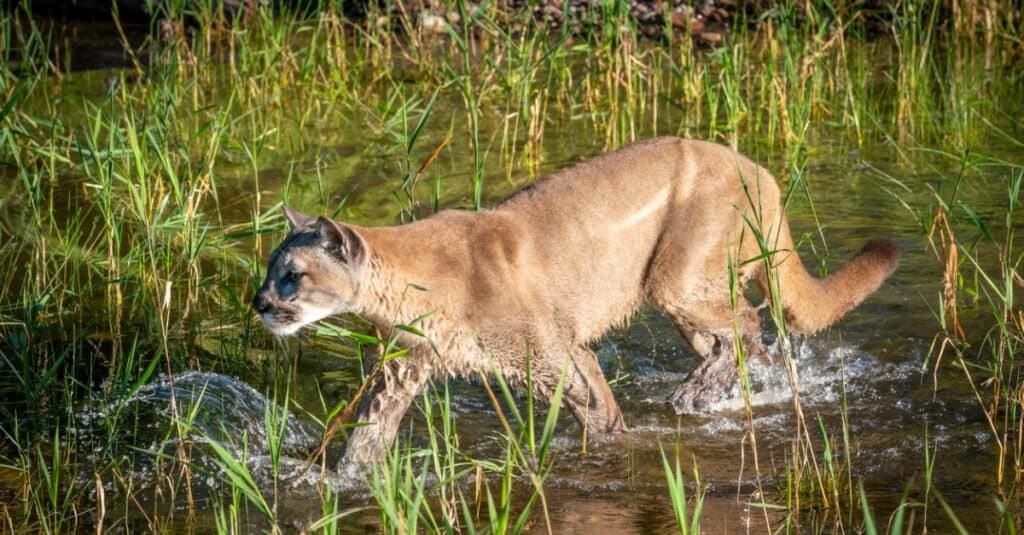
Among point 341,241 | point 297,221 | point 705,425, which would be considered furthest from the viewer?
point 705,425

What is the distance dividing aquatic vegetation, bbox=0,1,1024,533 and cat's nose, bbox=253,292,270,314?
45 centimetres

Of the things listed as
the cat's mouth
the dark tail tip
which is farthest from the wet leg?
the dark tail tip

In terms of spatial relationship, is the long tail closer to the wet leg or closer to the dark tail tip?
the dark tail tip

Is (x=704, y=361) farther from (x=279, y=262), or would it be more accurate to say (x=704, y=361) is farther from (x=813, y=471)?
(x=279, y=262)

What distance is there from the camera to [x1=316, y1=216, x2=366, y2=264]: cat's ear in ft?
17.3

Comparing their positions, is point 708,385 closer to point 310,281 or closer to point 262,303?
point 310,281

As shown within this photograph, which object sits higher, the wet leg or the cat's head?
the cat's head

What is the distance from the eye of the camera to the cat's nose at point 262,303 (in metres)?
5.35

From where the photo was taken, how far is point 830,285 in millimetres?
6496

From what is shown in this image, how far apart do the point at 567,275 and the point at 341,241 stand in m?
1.03

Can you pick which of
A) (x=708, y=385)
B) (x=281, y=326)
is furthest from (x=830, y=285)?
(x=281, y=326)

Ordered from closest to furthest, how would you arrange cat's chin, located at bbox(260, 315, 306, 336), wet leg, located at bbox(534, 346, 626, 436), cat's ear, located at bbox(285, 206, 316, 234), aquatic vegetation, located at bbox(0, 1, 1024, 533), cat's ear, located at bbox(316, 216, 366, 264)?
aquatic vegetation, located at bbox(0, 1, 1024, 533), cat's ear, located at bbox(316, 216, 366, 264), cat's chin, located at bbox(260, 315, 306, 336), cat's ear, located at bbox(285, 206, 316, 234), wet leg, located at bbox(534, 346, 626, 436)

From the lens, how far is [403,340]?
18.2ft

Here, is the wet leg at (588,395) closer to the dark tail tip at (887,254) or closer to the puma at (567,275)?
the puma at (567,275)
